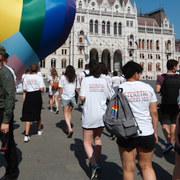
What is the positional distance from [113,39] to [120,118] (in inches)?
1613

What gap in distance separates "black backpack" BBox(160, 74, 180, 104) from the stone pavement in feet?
3.50

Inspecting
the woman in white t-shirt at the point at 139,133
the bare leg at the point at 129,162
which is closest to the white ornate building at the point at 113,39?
the woman in white t-shirt at the point at 139,133

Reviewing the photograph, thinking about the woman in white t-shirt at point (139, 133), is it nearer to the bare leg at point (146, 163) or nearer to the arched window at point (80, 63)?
the bare leg at point (146, 163)

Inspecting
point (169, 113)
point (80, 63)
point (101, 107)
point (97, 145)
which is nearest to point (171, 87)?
point (169, 113)

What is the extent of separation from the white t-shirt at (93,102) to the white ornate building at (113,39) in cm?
3550

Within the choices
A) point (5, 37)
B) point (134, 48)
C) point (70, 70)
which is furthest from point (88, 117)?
point (134, 48)

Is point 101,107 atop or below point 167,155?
atop

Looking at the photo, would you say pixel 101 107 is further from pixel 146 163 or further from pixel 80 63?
pixel 80 63

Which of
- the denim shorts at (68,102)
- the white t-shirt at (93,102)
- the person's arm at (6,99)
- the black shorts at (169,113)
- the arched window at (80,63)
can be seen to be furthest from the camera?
the arched window at (80,63)

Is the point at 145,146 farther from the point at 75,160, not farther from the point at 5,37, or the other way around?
the point at 5,37

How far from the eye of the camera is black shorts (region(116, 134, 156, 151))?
2175mm

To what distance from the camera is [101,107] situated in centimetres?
311

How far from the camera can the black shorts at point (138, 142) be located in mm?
2175

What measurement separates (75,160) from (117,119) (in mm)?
1819
